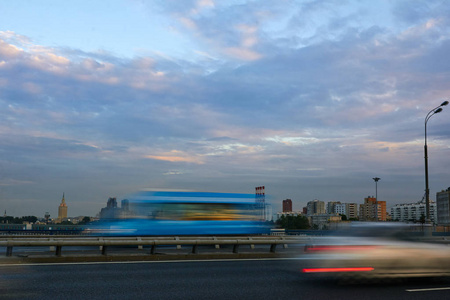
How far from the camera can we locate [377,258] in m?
8.45

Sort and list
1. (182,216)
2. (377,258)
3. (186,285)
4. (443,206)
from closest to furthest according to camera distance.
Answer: (377,258), (186,285), (182,216), (443,206)

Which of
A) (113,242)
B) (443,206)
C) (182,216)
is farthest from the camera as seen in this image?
(443,206)

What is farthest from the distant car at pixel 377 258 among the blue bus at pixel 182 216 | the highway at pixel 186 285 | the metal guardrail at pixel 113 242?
the blue bus at pixel 182 216

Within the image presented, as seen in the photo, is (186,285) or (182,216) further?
(182,216)

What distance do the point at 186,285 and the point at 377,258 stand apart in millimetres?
3700

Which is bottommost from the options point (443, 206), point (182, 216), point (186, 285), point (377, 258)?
point (186, 285)

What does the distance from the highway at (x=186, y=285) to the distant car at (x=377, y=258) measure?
305 mm

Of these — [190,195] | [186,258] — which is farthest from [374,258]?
[190,195]

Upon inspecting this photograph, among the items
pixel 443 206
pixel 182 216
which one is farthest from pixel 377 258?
pixel 443 206

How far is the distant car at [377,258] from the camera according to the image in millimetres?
8453

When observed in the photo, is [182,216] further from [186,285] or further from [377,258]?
[377,258]

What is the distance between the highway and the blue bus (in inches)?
313

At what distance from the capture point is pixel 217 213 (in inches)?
854

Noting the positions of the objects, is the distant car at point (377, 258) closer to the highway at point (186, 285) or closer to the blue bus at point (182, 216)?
the highway at point (186, 285)
